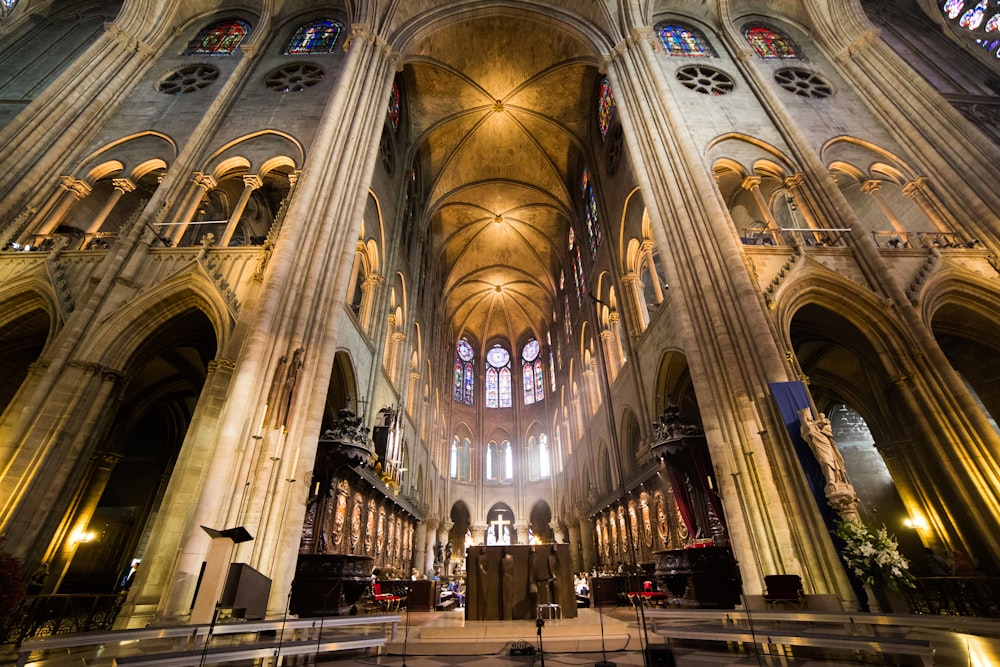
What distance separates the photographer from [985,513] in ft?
25.1

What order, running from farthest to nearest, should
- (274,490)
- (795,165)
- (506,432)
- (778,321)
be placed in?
(506,432)
(795,165)
(778,321)
(274,490)

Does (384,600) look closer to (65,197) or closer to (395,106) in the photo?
(65,197)

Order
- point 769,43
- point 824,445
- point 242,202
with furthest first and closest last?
point 769,43 → point 242,202 → point 824,445

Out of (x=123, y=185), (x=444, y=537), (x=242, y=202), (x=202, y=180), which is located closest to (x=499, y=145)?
(x=242, y=202)

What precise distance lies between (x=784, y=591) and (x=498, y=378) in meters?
28.1

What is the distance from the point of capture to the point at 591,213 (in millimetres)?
20375

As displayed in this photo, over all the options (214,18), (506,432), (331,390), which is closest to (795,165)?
(331,390)

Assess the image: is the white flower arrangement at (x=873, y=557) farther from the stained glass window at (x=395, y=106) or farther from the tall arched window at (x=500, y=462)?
the tall arched window at (x=500, y=462)

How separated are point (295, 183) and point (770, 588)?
12.9 m

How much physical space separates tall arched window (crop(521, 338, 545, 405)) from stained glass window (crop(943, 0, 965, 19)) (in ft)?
80.9

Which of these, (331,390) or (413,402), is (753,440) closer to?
(331,390)

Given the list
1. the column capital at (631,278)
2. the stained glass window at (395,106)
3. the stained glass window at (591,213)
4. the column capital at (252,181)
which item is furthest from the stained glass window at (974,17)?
the column capital at (252,181)

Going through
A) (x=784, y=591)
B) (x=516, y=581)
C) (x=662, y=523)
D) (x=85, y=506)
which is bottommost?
(x=784, y=591)

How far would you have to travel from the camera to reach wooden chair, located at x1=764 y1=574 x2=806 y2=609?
6.21 metres
